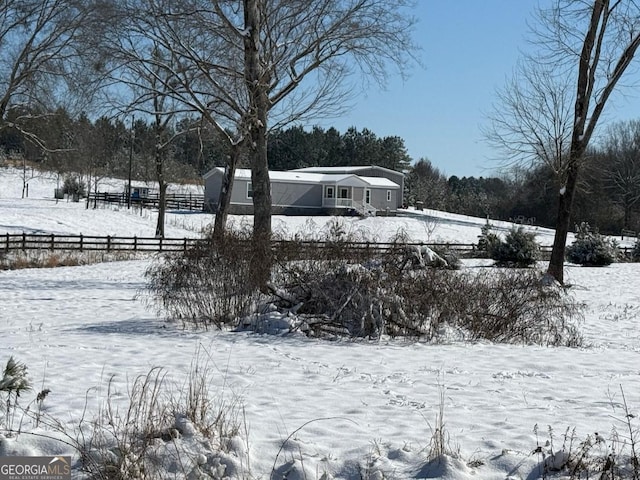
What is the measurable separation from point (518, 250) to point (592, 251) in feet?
16.7

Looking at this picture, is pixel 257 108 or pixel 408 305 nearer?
pixel 408 305

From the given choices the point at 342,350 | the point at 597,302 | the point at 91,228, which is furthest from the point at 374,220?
the point at 342,350

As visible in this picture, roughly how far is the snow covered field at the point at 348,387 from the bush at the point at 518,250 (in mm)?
15249

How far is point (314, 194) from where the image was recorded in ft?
202

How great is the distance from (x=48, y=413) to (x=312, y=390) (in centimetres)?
260

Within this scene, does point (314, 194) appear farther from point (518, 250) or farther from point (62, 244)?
point (518, 250)

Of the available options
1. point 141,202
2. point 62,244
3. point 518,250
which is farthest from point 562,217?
point 141,202

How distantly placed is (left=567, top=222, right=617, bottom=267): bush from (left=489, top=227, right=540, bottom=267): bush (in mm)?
4033

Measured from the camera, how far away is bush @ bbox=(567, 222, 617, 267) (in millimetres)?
32406

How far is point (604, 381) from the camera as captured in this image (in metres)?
7.96

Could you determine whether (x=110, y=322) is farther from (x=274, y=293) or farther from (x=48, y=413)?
(x=48, y=413)

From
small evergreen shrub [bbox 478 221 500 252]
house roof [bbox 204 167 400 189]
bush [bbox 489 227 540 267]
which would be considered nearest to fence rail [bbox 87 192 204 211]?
house roof [bbox 204 167 400 189]

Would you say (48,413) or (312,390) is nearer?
(48,413)

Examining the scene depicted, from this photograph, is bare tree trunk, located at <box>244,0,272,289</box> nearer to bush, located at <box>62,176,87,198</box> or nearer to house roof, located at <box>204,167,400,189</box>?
house roof, located at <box>204,167,400,189</box>
